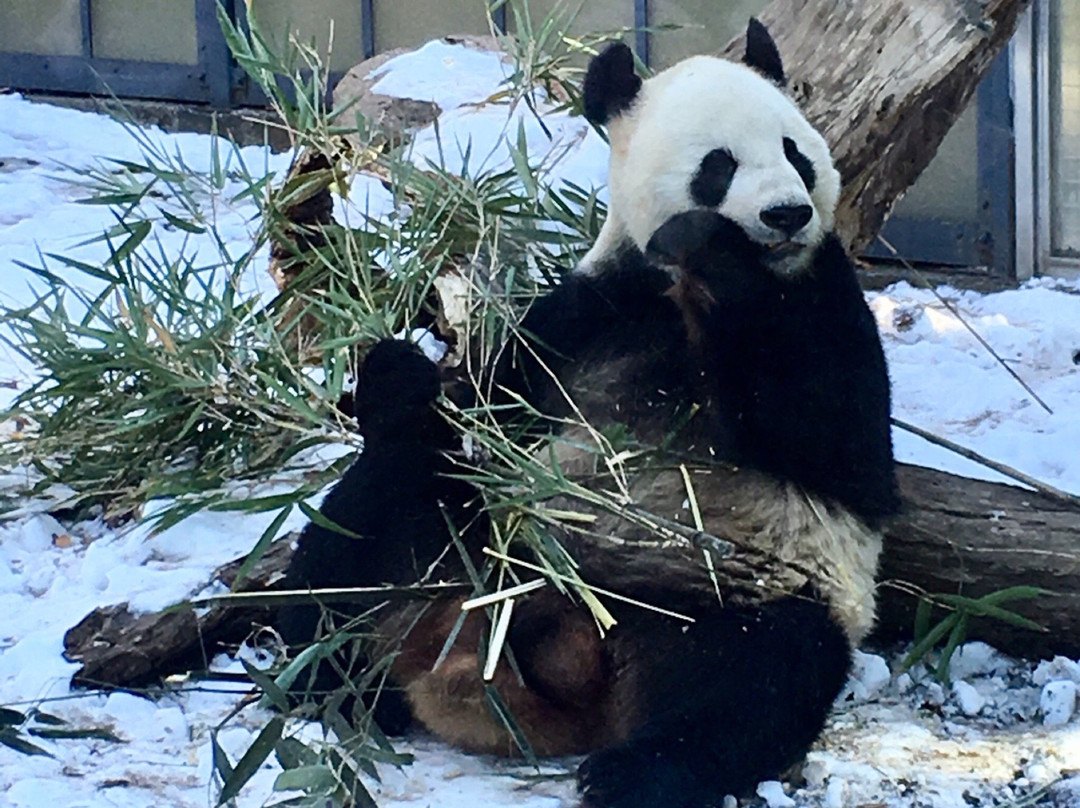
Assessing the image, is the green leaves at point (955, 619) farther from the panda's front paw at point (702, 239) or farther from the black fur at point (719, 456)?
the panda's front paw at point (702, 239)

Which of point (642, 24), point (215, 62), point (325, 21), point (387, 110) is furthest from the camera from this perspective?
point (215, 62)

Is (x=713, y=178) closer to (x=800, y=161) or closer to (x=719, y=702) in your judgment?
(x=800, y=161)

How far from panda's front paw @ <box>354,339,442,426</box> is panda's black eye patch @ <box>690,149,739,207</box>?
53 centimetres

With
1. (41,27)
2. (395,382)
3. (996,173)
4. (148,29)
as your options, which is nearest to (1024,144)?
(996,173)

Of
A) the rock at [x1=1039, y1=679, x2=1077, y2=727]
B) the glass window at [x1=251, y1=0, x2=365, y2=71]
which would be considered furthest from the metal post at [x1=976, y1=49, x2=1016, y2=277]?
the rock at [x1=1039, y1=679, x2=1077, y2=727]

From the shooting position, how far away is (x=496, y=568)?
7.42 feet

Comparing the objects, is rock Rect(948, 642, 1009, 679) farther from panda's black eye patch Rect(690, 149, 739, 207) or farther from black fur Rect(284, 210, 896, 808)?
panda's black eye patch Rect(690, 149, 739, 207)

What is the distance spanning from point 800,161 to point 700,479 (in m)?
0.56

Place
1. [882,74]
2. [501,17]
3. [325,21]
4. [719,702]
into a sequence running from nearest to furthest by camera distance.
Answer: [719,702]
[882,74]
[501,17]
[325,21]

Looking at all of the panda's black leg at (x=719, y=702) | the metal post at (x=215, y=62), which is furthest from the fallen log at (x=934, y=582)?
the metal post at (x=215, y=62)

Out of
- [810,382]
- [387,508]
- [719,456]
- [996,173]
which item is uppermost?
[996,173]

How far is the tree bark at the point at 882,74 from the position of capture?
2.97 metres

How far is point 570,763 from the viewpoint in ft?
7.13

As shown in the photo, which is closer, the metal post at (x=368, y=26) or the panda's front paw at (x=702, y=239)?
the panda's front paw at (x=702, y=239)
